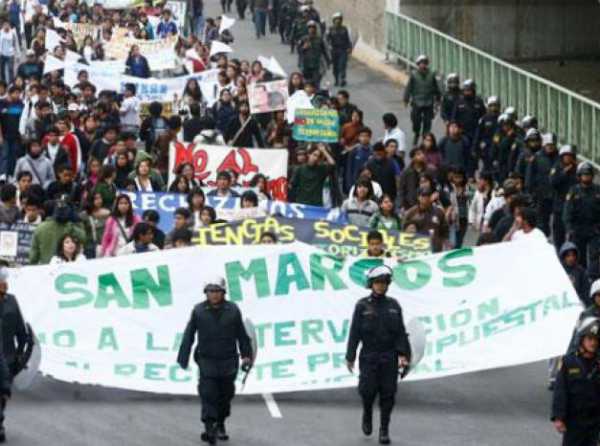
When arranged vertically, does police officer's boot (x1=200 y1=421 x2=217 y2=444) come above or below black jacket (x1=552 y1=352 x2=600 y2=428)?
below

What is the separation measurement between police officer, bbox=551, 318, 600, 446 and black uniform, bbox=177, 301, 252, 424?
8.82 ft

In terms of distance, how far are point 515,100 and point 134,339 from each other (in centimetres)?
1564

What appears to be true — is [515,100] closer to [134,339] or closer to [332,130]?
[332,130]

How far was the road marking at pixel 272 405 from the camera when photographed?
58.6 feet

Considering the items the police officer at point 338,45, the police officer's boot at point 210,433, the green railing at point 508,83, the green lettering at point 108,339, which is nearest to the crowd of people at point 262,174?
the green railing at point 508,83

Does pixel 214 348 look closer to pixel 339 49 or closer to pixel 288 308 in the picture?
pixel 288 308

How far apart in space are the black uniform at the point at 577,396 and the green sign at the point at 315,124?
12.0 m

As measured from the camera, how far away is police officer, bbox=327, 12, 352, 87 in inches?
1465

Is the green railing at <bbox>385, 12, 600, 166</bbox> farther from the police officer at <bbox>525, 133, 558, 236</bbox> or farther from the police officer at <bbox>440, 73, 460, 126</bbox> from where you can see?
the police officer at <bbox>525, 133, 558, 236</bbox>

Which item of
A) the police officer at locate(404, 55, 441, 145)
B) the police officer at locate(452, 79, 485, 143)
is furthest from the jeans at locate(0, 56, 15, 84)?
the police officer at locate(452, 79, 485, 143)

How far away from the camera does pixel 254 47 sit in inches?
1751

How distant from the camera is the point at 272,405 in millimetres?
18188

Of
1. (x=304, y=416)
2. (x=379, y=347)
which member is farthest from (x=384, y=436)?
(x=304, y=416)

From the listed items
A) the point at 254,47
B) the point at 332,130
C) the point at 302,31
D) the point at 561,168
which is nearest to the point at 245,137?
the point at 332,130
